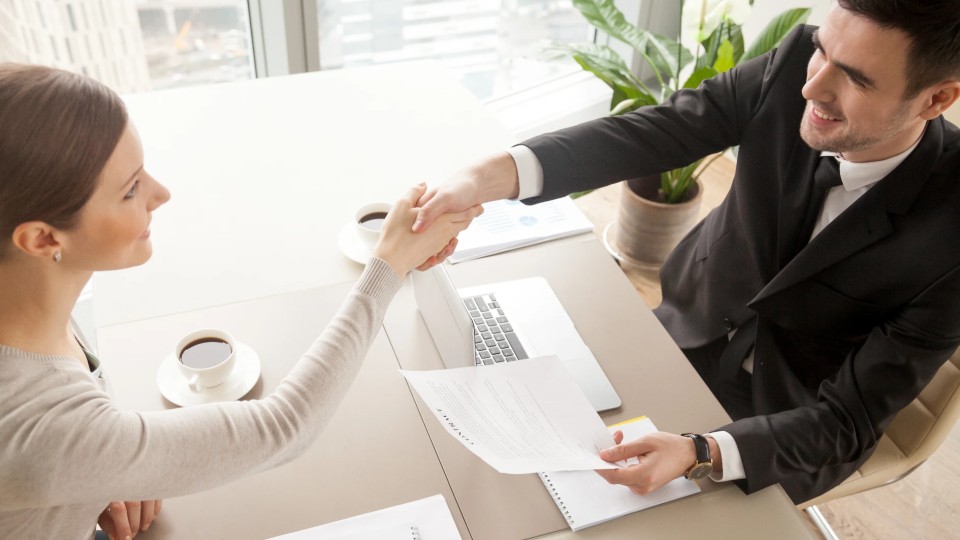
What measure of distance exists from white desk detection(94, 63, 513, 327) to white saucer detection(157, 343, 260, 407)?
16 centimetres

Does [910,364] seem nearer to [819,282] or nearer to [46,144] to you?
[819,282]

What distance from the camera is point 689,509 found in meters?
1.10

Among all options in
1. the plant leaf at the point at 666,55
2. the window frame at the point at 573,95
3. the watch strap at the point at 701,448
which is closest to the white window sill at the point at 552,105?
the window frame at the point at 573,95

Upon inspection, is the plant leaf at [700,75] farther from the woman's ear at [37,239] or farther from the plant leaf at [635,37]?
the woman's ear at [37,239]

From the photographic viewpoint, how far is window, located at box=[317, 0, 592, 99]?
2.64m

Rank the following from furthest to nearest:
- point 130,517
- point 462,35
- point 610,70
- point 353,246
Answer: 1. point 462,35
2. point 610,70
3. point 353,246
4. point 130,517

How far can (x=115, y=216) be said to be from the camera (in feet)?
3.07

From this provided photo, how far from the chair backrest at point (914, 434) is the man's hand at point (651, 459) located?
21.1 inches

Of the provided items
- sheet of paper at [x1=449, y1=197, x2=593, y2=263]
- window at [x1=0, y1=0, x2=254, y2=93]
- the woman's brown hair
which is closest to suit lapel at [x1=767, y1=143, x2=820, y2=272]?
sheet of paper at [x1=449, y1=197, x2=593, y2=263]

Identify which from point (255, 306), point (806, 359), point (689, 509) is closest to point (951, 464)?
point (806, 359)

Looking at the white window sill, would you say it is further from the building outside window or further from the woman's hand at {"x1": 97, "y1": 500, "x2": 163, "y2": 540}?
the woman's hand at {"x1": 97, "y1": 500, "x2": 163, "y2": 540}

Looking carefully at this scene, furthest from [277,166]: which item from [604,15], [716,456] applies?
[604,15]

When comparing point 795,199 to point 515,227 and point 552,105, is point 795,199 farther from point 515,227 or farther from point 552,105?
point 552,105

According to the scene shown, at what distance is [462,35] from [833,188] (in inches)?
75.0
